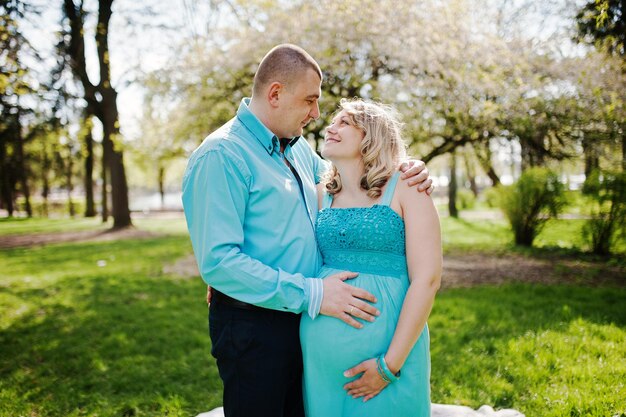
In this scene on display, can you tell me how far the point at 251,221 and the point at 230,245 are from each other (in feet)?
0.66

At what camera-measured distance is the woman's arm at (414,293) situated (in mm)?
2045

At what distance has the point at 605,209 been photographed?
9.27 metres

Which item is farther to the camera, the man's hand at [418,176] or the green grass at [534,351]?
the green grass at [534,351]

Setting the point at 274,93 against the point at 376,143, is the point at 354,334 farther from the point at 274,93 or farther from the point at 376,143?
the point at 274,93

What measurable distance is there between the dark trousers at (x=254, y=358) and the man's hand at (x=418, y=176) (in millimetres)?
901

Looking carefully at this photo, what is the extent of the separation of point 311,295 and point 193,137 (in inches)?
397

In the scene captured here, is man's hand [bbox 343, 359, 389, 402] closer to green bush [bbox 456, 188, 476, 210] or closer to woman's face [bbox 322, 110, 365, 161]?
woman's face [bbox 322, 110, 365, 161]

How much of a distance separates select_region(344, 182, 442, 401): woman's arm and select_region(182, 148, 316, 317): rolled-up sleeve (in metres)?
0.39

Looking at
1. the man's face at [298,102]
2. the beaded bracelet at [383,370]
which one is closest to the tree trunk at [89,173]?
the man's face at [298,102]

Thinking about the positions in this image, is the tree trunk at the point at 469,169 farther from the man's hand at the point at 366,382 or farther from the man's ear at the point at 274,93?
the man's hand at the point at 366,382

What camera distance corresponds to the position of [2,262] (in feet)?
36.7

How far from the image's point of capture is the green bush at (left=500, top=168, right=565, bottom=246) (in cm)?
1091

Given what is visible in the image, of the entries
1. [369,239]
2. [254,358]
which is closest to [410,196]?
[369,239]

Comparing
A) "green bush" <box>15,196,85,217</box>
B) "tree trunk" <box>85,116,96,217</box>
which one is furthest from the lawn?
"green bush" <box>15,196,85,217</box>
